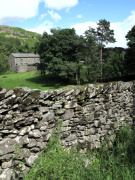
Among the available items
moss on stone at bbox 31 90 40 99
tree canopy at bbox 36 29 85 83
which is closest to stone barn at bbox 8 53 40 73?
tree canopy at bbox 36 29 85 83

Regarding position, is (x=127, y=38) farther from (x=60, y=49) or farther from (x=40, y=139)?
(x=40, y=139)

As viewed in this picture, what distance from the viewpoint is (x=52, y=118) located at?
3.87 meters

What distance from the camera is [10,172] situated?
304cm

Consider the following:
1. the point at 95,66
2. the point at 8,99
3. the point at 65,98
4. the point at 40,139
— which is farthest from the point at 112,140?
the point at 95,66

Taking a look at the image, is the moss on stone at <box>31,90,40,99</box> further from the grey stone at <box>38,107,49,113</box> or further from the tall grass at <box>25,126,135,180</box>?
the tall grass at <box>25,126,135,180</box>

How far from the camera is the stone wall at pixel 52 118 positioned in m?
3.17

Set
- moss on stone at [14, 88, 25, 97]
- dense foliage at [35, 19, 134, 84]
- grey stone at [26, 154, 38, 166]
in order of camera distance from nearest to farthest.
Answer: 1. grey stone at [26, 154, 38, 166]
2. moss on stone at [14, 88, 25, 97]
3. dense foliage at [35, 19, 134, 84]

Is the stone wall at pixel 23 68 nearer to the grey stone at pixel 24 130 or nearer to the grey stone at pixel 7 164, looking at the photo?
the grey stone at pixel 24 130

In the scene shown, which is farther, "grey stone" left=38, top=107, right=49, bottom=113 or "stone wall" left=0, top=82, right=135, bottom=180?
"grey stone" left=38, top=107, right=49, bottom=113

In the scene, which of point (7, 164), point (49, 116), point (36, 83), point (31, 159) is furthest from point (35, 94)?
point (36, 83)

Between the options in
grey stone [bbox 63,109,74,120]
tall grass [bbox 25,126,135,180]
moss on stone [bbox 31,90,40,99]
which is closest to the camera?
tall grass [bbox 25,126,135,180]

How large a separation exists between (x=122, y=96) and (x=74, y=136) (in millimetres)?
2794

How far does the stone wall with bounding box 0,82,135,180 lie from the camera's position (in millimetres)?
3168

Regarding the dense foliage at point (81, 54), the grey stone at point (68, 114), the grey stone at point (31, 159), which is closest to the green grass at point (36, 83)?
the dense foliage at point (81, 54)
